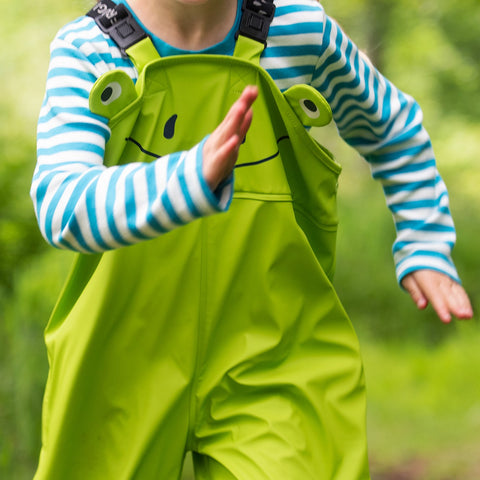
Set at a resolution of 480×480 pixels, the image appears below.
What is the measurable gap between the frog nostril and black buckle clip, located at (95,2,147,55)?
160mm

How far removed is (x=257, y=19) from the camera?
190 centimetres

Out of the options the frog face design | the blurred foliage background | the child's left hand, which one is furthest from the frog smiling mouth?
the blurred foliage background

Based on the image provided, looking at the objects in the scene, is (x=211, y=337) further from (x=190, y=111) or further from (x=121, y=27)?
(x=121, y=27)

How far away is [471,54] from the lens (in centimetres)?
596

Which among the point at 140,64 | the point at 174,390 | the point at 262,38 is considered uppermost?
the point at 262,38

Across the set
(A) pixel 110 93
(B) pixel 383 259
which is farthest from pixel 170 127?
(B) pixel 383 259

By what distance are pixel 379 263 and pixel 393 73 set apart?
1.68 meters

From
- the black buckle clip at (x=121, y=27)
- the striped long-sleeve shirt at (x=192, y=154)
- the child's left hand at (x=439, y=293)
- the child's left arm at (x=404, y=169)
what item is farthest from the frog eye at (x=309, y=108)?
the child's left hand at (x=439, y=293)

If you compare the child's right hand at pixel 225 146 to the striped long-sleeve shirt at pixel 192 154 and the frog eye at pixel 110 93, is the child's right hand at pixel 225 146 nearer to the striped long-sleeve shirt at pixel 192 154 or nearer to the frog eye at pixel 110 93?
the striped long-sleeve shirt at pixel 192 154

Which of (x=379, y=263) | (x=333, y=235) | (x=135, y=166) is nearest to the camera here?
(x=135, y=166)

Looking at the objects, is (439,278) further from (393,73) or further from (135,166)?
(393,73)

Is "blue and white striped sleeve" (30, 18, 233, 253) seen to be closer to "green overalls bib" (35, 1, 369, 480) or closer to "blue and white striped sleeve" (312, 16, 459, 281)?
"green overalls bib" (35, 1, 369, 480)

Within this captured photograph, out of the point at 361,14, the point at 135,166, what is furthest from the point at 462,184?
the point at 135,166

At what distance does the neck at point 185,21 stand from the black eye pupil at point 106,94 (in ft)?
0.68
